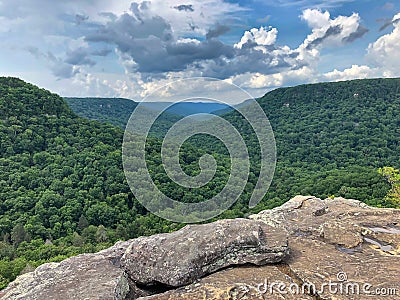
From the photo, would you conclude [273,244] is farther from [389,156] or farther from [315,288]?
[389,156]

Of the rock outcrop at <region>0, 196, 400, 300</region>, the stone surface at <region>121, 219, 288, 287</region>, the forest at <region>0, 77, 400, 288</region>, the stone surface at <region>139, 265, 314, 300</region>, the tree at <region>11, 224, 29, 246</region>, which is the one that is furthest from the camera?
the forest at <region>0, 77, 400, 288</region>

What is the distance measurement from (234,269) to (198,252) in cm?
94

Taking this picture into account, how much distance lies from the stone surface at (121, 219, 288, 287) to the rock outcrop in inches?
0.8

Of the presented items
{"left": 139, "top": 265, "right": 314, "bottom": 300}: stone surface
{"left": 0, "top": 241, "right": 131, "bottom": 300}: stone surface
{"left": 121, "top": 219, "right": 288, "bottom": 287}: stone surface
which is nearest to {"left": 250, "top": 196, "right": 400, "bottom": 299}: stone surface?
{"left": 139, "top": 265, "right": 314, "bottom": 300}: stone surface

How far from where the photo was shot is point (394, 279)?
6.98 metres

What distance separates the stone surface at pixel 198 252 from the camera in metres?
A: 7.22

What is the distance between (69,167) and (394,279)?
6539cm

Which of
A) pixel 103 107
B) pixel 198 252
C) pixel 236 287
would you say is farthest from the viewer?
pixel 103 107

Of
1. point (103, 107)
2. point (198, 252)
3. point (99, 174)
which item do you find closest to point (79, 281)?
point (198, 252)

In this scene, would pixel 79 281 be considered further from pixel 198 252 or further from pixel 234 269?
pixel 234 269

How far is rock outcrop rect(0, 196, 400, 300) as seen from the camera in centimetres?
681

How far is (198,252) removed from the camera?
7.33m

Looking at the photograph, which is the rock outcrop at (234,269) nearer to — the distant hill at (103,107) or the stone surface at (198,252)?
the stone surface at (198,252)

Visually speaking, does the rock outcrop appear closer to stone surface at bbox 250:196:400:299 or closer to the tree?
stone surface at bbox 250:196:400:299
